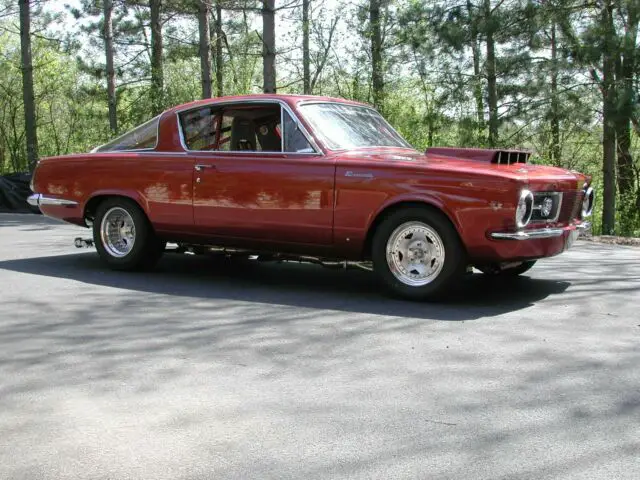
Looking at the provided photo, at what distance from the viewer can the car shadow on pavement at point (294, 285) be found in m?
6.07

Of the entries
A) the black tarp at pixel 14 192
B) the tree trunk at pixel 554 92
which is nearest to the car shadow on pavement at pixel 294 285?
the tree trunk at pixel 554 92

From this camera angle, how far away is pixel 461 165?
6.16 metres

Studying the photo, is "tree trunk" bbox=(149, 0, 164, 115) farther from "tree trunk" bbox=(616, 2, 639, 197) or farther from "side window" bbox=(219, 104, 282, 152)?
"side window" bbox=(219, 104, 282, 152)

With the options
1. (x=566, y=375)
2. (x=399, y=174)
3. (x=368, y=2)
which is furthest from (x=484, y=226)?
(x=368, y=2)

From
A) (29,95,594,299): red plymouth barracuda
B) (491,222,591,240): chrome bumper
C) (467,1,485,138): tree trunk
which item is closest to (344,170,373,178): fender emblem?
(29,95,594,299): red plymouth barracuda

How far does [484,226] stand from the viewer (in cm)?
586

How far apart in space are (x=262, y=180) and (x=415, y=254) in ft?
5.02

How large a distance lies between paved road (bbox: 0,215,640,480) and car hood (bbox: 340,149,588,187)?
1013mm

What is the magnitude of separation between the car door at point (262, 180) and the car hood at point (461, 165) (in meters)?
0.40

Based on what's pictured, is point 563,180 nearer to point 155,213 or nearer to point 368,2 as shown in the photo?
point 155,213

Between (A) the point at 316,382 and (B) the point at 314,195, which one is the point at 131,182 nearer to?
(B) the point at 314,195

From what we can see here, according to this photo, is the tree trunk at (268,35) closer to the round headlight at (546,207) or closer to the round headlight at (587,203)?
the round headlight at (587,203)

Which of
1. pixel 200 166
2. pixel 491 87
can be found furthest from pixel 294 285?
pixel 491 87

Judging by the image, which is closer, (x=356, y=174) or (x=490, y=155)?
(x=356, y=174)
